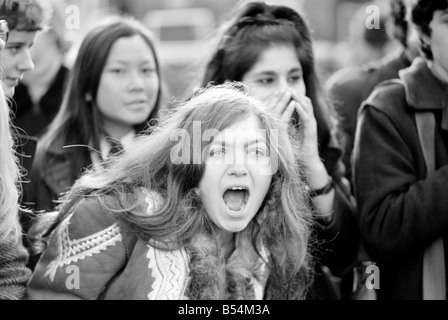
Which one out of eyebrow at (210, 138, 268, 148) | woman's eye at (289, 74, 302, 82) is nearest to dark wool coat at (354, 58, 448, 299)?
woman's eye at (289, 74, 302, 82)

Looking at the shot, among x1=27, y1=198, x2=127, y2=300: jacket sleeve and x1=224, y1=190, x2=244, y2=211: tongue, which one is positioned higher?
x1=224, y1=190, x2=244, y2=211: tongue

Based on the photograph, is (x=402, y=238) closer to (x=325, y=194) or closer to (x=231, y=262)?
(x=325, y=194)

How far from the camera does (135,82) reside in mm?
3410

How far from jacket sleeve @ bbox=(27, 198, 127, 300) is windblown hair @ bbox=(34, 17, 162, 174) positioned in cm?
87

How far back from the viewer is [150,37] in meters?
3.71

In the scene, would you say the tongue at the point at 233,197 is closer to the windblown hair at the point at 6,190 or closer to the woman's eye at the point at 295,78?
the windblown hair at the point at 6,190

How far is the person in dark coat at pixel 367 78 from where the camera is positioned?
3.66 metres

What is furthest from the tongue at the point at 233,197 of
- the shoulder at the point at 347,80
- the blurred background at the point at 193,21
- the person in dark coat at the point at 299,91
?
the blurred background at the point at 193,21

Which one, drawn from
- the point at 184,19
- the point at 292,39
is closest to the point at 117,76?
the point at 292,39

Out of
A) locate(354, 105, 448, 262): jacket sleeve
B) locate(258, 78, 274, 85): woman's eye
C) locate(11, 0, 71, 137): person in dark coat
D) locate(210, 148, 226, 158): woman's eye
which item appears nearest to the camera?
locate(210, 148, 226, 158): woman's eye

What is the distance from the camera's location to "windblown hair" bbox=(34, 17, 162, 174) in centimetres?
340

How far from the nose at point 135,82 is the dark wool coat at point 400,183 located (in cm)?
105

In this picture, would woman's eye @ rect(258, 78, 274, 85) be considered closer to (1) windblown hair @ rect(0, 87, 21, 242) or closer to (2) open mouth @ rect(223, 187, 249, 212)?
(2) open mouth @ rect(223, 187, 249, 212)

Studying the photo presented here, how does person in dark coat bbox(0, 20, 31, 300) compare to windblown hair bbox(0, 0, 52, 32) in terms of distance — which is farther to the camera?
windblown hair bbox(0, 0, 52, 32)
